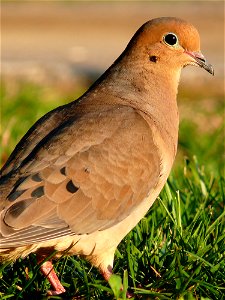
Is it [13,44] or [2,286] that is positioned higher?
[2,286]

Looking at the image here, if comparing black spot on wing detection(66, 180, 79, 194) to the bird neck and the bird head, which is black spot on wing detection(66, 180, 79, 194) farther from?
the bird head

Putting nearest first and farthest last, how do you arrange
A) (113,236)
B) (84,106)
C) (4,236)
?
(4,236), (113,236), (84,106)

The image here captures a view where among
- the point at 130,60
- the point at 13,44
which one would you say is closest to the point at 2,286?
the point at 130,60

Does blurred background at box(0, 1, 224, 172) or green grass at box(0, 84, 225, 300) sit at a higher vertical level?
green grass at box(0, 84, 225, 300)

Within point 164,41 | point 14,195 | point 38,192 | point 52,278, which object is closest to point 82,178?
point 38,192

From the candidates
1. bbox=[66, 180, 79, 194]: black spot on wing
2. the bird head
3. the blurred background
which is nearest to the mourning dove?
bbox=[66, 180, 79, 194]: black spot on wing

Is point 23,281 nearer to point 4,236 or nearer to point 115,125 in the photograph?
point 4,236

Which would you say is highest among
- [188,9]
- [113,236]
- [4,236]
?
[4,236]

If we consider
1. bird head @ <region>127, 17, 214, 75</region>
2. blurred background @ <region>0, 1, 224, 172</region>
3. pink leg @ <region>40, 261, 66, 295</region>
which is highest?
bird head @ <region>127, 17, 214, 75</region>
